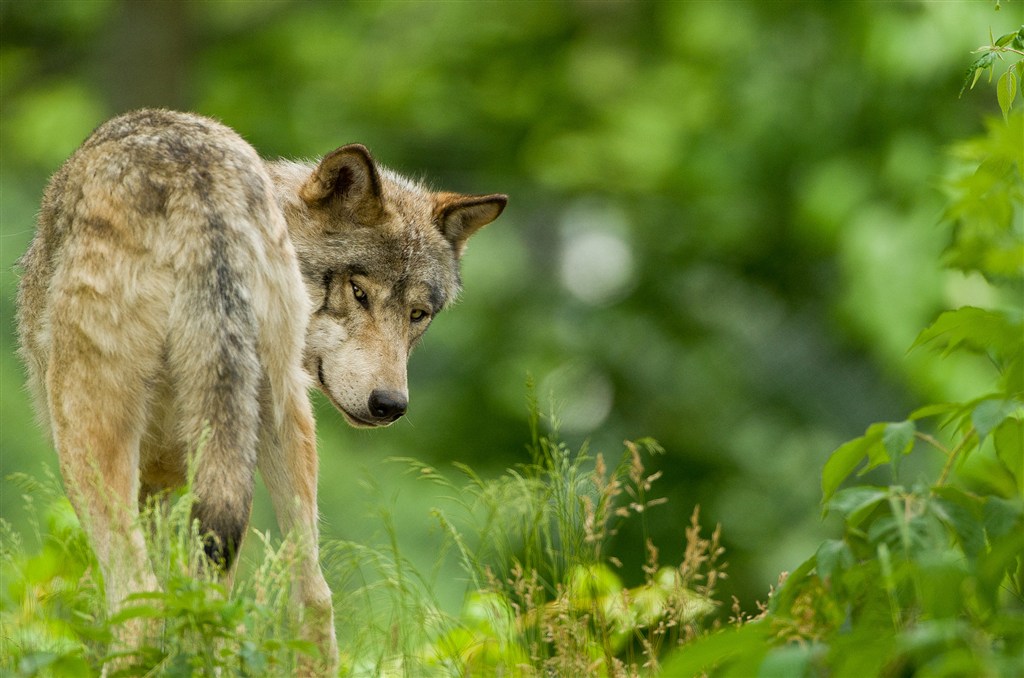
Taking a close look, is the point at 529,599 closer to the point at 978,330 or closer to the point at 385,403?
the point at 385,403

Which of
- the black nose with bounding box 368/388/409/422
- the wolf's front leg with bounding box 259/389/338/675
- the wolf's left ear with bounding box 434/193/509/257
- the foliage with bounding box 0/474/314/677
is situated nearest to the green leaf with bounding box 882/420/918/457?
the foliage with bounding box 0/474/314/677

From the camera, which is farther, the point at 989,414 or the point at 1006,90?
the point at 1006,90

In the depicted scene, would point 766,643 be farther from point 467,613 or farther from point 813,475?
point 813,475

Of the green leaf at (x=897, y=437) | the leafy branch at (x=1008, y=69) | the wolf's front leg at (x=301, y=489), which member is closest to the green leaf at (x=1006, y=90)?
the leafy branch at (x=1008, y=69)

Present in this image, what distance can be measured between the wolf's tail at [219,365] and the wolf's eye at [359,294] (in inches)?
41.6

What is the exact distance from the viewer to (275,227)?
3.25 m

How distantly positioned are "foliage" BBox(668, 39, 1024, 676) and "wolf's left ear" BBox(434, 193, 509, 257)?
96.4 inches

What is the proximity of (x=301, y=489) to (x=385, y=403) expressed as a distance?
0.56m

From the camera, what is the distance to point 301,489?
3506mm

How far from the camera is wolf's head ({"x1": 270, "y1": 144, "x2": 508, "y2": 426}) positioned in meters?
4.01

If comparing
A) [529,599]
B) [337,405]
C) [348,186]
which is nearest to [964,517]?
[529,599]

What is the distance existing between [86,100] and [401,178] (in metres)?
8.94

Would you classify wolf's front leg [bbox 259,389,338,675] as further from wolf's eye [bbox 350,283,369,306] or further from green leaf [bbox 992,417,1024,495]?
green leaf [bbox 992,417,1024,495]

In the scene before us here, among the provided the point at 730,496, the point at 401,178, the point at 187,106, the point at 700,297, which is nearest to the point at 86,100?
the point at 187,106
